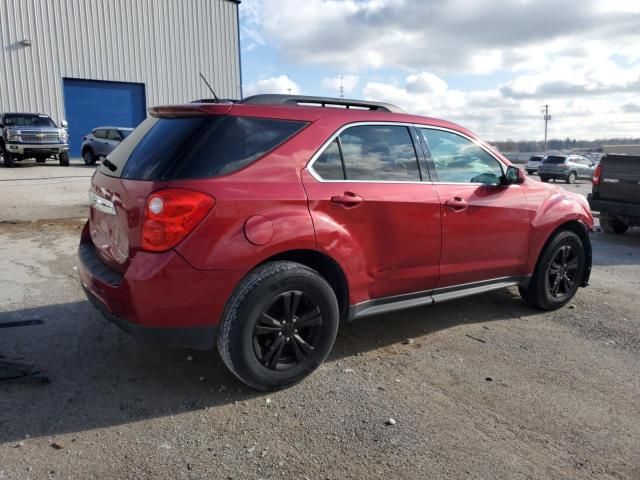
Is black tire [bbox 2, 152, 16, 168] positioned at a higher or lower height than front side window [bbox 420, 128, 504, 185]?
higher

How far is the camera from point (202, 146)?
3180mm

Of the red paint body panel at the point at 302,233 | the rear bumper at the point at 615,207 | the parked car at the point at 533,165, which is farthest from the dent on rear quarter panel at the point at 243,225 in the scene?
the parked car at the point at 533,165

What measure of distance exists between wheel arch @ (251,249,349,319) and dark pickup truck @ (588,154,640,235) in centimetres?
762

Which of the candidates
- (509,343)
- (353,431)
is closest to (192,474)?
(353,431)

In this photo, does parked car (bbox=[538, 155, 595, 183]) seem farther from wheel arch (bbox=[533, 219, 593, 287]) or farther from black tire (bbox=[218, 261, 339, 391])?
black tire (bbox=[218, 261, 339, 391])

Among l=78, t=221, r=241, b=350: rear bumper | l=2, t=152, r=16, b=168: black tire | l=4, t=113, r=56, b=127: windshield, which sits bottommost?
l=78, t=221, r=241, b=350: rear bumper

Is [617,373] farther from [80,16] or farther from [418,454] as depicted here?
[80,16]

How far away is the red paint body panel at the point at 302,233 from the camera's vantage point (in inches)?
120

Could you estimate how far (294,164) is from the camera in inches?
135

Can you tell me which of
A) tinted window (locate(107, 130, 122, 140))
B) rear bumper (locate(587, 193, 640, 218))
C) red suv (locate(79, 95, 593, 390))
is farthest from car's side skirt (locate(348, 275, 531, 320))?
tinted window (locate(107, 130, 122, 140))

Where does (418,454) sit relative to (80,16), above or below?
below

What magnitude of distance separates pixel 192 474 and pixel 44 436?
900mm

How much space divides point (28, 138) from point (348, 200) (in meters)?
19.6

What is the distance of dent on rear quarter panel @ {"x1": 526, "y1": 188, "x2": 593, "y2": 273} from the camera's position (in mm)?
4820
